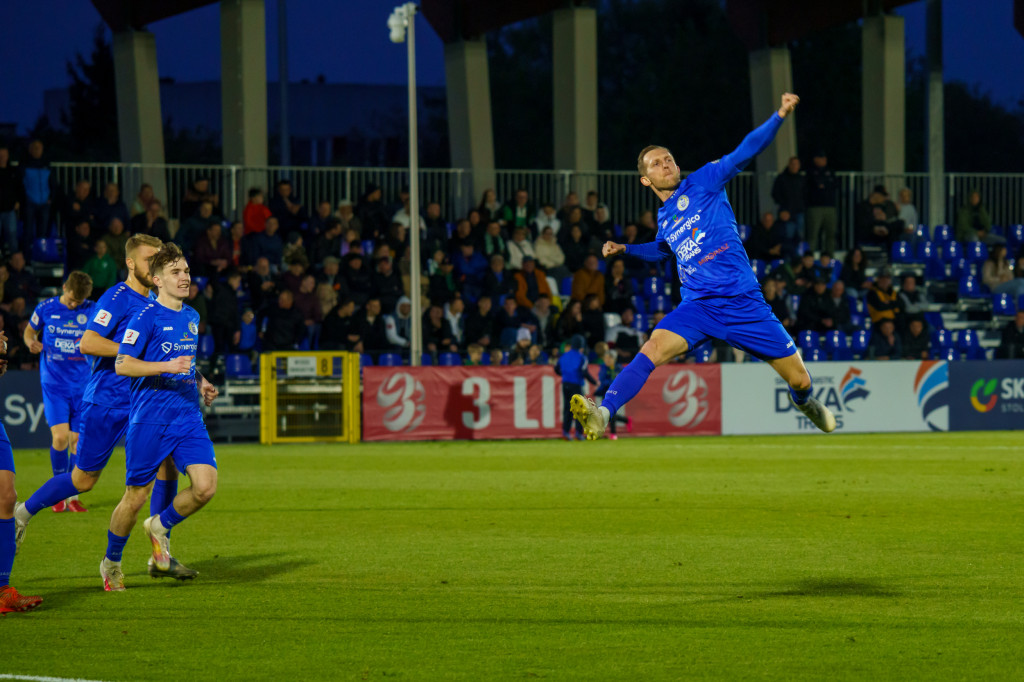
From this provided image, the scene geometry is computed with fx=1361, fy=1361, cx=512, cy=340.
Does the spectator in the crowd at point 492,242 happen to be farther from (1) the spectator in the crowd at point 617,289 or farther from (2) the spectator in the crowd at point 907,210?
(2) the spectator in the crowd at point 907,210

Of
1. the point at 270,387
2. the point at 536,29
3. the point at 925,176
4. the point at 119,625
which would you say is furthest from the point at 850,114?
the point at 119,625

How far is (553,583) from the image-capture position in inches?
344

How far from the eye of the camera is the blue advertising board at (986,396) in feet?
83.4

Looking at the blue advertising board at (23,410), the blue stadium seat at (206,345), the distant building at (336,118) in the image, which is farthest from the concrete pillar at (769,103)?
the distant building at (336,118)

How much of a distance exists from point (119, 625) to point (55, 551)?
3.31 meters

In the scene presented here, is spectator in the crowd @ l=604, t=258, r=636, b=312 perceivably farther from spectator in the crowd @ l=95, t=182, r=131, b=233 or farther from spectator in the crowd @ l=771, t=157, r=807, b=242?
spectator in the crowd @ l=95, t=182, r=131, b=233

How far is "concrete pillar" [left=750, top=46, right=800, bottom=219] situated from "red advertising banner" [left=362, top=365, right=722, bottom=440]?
9.50m

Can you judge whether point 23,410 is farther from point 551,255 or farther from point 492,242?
point 551,255

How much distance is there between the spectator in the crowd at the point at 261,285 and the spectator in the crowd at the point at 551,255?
5764mm

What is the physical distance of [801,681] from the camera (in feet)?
20.1

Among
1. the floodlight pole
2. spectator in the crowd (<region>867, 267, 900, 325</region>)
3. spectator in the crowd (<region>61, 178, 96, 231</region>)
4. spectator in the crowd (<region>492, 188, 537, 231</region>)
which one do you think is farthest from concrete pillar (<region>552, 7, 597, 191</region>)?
spectator in the crowd (<region>61, 178, 96, 231</region>)

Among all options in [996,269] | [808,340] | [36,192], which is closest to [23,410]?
[36,192]

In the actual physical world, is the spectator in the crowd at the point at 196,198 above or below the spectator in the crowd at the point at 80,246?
above

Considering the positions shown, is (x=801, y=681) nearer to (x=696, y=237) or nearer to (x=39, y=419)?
(x=696, y=237)
